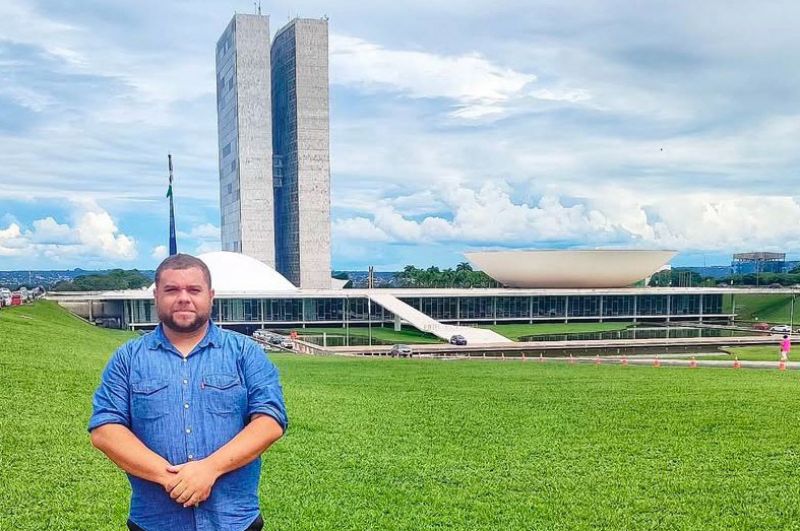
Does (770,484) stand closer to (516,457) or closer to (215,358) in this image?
(516,457)

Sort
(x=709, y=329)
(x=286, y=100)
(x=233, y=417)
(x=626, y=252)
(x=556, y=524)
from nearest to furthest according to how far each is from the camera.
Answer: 1. (x=233, y=417)
2. (x=556, y=524)
3. (x=709, y=329)
4. (x=626, y=252)
5. (x=286, y=100)

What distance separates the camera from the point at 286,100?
73.5 m

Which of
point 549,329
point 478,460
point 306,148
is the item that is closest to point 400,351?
point 549,329

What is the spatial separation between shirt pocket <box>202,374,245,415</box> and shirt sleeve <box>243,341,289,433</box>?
0.05m

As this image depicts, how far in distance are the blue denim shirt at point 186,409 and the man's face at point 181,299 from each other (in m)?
0.12

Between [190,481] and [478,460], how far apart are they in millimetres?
4641

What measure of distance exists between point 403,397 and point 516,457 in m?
4.20

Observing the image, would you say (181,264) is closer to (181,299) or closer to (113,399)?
(181,299)

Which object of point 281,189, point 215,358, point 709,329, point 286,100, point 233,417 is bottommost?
point 709,329

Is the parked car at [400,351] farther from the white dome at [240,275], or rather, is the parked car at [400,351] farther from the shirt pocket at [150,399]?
the shirt pocket at [150,399]

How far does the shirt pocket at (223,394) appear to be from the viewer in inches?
113

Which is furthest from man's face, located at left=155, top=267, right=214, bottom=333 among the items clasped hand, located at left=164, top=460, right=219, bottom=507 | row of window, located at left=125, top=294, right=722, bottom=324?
row of window, located at left=125, top=294, right=722, bottom=324

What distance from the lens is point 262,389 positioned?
2.93 meters

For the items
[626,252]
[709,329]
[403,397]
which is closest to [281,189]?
[626,252]
